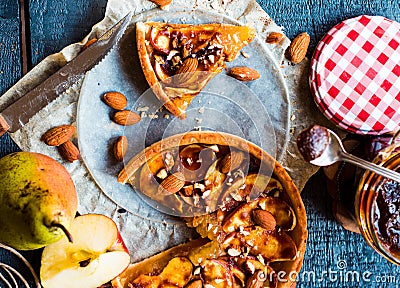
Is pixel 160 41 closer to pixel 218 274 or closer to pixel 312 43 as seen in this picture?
pixel 312 43

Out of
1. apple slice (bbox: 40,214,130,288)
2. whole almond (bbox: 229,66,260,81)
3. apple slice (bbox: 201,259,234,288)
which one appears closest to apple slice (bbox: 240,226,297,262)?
apple slice (bbox: 201,259,234,288)

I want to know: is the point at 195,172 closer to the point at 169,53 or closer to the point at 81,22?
the point at 169,53

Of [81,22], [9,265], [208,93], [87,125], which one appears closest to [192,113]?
[208,93]

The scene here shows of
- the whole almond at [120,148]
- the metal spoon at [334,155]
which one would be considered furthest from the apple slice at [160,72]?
the metal spoon at [334,155]

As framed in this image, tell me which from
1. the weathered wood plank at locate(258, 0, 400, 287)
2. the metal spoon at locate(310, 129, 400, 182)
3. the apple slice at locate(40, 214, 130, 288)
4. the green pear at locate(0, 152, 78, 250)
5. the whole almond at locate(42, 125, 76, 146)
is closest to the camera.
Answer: the green pear at locate(0, 152, 78, 250)

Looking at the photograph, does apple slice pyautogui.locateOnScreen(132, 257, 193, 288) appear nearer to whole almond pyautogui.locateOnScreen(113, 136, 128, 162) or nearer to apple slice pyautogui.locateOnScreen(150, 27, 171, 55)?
whole almond pyautogui.locateOnScreen(113, 136, 128, 162)

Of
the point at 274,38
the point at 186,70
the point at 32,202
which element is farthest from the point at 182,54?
the point at 32,202
